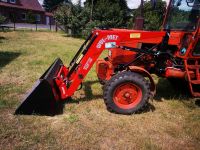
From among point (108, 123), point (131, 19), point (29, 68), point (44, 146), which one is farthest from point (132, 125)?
point (131, 19)

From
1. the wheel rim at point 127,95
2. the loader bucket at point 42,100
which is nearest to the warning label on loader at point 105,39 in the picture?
the wheel rim at point 127,95

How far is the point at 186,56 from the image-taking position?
5457 mm

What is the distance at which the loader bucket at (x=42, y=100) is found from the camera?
477 cm

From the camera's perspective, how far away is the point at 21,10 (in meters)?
40.6

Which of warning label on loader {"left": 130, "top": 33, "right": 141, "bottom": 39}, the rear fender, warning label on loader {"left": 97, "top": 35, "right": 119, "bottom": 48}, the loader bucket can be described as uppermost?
warning label on loader {"left": 130, "top": 33, "right": 141, "bottom": 39}

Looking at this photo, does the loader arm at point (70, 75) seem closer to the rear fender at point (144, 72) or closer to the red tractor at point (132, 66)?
the red tractor at point (132, 66)

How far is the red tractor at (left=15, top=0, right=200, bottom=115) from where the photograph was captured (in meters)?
4.99

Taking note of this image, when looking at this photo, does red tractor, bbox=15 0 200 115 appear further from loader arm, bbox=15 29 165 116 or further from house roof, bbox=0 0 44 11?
house roof, bbox=0 0 44 11

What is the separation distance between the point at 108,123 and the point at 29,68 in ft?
15.3

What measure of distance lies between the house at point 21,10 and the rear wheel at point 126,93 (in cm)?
3377

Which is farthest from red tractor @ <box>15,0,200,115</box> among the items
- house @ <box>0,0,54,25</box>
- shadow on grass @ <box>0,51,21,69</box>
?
house @ <box>0,0,54,25</box>

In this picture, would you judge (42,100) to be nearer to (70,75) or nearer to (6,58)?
(70,75)

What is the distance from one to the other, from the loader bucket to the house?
33.8 metres

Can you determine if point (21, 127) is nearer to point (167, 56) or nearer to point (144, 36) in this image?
point (144, 36)
